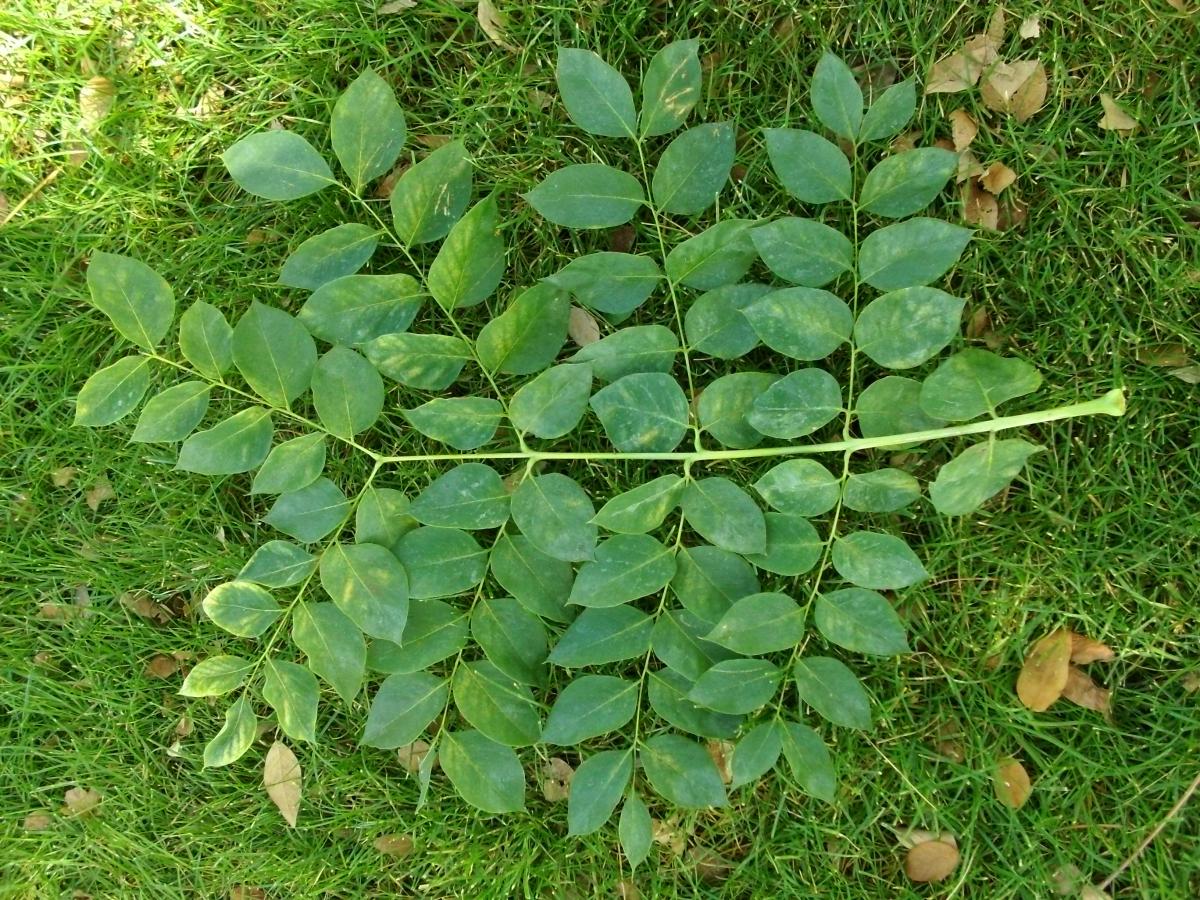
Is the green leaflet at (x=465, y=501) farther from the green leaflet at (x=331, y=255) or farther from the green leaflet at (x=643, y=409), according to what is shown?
the green leaflet at (x=331, y=255)

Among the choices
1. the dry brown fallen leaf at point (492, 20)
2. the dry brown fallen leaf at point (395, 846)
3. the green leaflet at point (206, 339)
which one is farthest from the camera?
the dry brown fallen leaf at point (395, 846)

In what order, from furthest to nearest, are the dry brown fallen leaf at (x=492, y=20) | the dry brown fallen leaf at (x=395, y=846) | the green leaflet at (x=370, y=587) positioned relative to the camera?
the dry brown fallen leaf at (x=395, y=846)
the dry brown fallen leaf at (x=492, y=20)
the green leaflet at (x=370, y=587)

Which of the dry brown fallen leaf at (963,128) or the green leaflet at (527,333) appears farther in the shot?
the dry brown fallen leaf at (963,128)

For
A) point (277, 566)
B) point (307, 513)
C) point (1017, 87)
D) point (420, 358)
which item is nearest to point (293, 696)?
point (277, 566)

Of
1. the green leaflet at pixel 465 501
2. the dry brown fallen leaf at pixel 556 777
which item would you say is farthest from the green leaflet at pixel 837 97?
the dry brown fallen leaf at pixel 556 777

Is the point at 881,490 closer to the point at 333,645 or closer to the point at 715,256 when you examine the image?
the point at 715,256

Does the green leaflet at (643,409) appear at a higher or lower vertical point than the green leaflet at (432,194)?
lower

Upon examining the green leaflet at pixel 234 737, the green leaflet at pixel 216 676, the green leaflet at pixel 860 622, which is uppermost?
the green leaflet at pixel 860 622

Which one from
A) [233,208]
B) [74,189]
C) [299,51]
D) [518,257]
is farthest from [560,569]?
[74,189]
